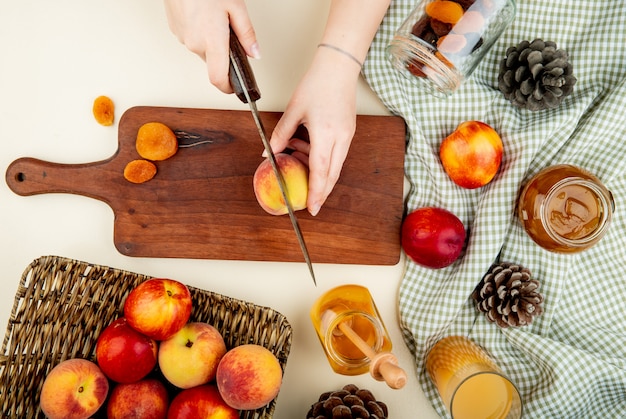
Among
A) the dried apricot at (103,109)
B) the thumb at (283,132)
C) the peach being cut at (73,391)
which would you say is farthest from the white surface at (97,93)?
the peach being cut at (73,391)

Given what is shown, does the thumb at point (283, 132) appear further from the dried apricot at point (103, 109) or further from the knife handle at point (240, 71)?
the dried apricot at point (103, 109)

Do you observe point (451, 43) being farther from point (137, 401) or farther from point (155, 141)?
point (137, 401)

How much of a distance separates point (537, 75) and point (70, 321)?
902 millimetres

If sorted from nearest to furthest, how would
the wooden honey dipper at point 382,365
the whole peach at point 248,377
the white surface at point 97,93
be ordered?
the wooden honey dipper at point 382,365 → the whole peach at point 248,377 → the white surface at point 97,93

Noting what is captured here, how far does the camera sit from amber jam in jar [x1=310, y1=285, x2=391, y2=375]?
84 cm

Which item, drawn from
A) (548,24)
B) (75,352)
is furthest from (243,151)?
(548,24)

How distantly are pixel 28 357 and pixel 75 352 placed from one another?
0.07 meters

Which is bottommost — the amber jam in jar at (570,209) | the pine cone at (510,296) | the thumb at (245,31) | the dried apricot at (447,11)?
the pine cone at (510,296)

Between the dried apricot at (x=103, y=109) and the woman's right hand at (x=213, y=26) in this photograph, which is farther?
the dried apricot at (x=103, y=109)

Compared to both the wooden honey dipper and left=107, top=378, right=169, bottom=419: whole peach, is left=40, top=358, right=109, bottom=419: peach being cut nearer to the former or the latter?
left=107, top=378, right=169, bottom=419: whole peach

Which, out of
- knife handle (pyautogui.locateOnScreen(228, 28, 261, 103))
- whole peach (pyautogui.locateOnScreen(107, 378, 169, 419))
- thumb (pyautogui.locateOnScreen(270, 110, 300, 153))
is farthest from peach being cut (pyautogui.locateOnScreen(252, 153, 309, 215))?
whole peach (pyautogui.locateOnScreen(107, 378, 169, 419))

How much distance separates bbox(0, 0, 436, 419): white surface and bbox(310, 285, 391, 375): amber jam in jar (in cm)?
7

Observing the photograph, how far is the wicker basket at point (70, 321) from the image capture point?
2.76 ft

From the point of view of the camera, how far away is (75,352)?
2.91 feet
